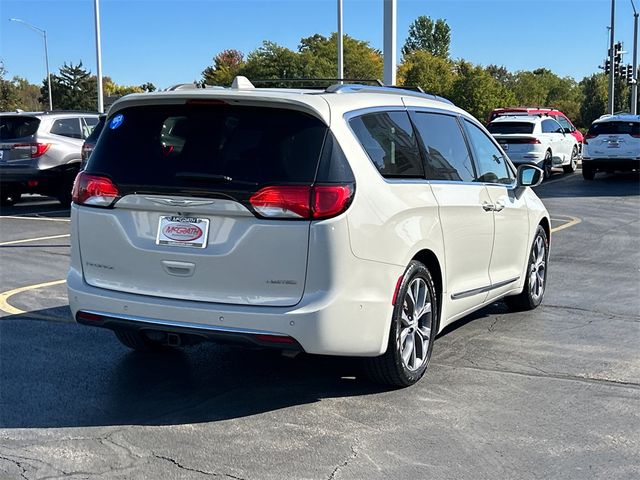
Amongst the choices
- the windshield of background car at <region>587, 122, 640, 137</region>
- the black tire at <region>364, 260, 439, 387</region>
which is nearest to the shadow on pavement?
the black tire at <region>364, 260, 439, 387</region>

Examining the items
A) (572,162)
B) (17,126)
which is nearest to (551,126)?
(572,162)

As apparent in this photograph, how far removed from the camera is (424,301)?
519 centimetres

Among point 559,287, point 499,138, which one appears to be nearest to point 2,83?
point 499,138

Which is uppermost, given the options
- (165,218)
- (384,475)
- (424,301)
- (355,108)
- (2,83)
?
(2,83)

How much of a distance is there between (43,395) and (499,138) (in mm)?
18192

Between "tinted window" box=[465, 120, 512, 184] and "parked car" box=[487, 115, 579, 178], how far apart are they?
14742 millimetres

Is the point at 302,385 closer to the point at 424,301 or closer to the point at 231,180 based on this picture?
the point at 424,301

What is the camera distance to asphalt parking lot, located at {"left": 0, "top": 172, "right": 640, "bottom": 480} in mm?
3941

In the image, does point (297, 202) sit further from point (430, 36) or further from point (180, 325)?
point (430, 36)

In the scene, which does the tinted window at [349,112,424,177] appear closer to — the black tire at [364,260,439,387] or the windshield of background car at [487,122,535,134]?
the black tire at [364,260,439,387]

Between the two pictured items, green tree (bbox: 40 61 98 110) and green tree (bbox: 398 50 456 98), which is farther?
green tree (bbox: 40 61 98 110)

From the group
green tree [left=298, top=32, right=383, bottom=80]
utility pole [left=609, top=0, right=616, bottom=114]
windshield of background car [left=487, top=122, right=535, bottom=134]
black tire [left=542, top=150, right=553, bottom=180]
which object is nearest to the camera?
windshield of background car [left=487, top=122, right=535, bottom=134]

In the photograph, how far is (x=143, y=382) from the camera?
5.18 metres

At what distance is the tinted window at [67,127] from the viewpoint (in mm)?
16422
